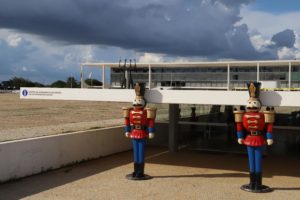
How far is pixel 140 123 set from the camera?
11.6 meters

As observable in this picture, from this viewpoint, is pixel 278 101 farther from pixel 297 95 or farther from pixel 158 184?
pixel 158 184

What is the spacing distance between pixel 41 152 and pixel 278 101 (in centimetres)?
664

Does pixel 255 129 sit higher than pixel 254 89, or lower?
lower

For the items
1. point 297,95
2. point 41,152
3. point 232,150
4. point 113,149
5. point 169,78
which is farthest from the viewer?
point 169,78

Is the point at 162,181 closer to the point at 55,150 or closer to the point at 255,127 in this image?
the point at 255,127

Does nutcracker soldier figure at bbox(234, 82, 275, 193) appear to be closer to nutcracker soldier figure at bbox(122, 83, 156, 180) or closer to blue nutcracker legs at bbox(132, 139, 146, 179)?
nutcracker soldier figure at bbox(122, 83, 156, 180)

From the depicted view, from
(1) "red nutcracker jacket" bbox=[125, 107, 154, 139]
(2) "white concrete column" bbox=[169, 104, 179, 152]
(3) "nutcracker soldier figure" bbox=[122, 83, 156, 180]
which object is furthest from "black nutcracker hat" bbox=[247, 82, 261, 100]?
(2) "white concrete column" bbox=[169, 104, 179, 152]

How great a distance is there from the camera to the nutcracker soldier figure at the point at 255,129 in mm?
10266

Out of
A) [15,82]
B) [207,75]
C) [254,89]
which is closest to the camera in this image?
[254,89]

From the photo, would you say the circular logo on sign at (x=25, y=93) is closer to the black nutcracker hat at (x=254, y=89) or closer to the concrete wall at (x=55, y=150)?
the concrete wall at (x=55, y=150)

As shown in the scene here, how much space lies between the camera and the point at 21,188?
34.5 ft

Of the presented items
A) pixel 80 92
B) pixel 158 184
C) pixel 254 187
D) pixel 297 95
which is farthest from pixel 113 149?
pixel 297 95

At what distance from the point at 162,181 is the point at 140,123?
5.37 ft

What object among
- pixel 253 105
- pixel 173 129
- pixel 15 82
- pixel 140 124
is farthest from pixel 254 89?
pixel 15 82
